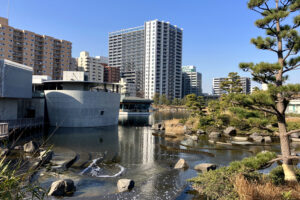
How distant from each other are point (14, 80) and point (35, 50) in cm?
5301

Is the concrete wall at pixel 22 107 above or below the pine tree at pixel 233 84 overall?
below

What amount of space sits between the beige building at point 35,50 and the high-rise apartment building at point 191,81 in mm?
71623

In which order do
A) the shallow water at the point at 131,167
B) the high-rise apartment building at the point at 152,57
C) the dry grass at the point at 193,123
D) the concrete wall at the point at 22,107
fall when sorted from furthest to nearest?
the high-rise apartment building at the point at 152,57 < the dry grass at the point at 193,123 < the concrete wall at the point at 22,107 < the shallow water at the point at 131,167

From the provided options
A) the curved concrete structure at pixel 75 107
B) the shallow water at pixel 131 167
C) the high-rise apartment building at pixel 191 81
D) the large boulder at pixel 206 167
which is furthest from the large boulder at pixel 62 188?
the high-rise apartment building at pixel 191 81

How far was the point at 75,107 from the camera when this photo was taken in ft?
91.1

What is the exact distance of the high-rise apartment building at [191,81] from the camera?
12900cm

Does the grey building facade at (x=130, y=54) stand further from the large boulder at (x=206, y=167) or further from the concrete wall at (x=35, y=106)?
the large boulder at (x=206, y=167)

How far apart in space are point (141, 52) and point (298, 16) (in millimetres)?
106937

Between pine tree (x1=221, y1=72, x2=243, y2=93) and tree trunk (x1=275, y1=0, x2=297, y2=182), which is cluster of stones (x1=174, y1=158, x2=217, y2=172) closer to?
tree trunk (x1=275, y1=0, x2=297, y2=182)

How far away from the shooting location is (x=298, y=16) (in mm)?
7133

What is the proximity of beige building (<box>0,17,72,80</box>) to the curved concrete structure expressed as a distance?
43.0 m

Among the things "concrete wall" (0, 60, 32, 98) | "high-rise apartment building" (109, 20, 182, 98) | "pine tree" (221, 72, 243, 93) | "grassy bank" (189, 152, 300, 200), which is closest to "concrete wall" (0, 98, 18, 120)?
"concrete wall" (0, 60, 32, 98)

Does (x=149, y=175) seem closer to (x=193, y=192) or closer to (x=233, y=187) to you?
(x=193, y=192)

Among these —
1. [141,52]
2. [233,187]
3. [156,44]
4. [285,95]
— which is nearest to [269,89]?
[285,95]
